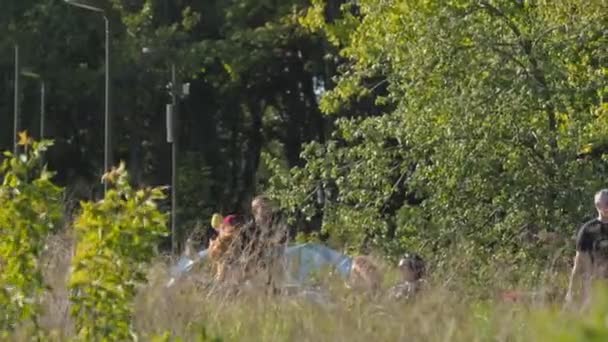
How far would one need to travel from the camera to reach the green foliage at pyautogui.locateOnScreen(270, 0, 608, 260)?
62.8ft

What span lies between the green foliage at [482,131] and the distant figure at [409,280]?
7.88 meters

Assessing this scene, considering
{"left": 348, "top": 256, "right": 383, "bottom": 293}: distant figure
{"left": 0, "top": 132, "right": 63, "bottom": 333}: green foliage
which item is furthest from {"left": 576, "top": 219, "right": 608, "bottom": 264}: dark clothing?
{"left": 0, "top": 132, "right": 63, "bottom": 333}: green foliage

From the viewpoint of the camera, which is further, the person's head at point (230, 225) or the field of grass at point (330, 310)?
the person's head at point (230, 225)

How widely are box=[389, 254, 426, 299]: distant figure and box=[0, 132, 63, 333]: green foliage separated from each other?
208 cm

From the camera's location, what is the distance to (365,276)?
399 inches

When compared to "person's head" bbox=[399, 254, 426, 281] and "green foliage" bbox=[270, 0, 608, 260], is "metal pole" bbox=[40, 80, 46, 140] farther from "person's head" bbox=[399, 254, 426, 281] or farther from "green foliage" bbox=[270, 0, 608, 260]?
"person's head" bbox=[399, 254, 426, 281]

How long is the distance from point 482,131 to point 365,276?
9503 millimetres

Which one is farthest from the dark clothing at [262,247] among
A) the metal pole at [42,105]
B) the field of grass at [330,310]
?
the metal pole at [42,105]

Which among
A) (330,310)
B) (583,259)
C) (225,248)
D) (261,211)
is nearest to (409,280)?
(330,310)

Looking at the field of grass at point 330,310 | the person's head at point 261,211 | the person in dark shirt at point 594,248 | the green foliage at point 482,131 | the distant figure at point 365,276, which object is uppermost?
the green foliage at point 482,131

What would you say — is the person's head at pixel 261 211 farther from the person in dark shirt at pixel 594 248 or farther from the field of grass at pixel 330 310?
the person in dark shirt at pixel 594 248

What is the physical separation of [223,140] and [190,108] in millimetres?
1859

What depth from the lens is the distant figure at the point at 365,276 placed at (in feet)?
32.3

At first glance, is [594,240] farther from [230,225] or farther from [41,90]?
[41,90]
